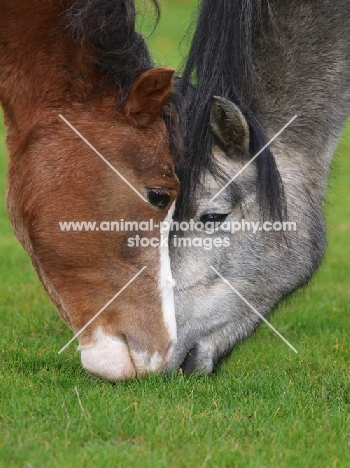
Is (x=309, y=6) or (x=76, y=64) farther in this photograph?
(x=309, y=6)

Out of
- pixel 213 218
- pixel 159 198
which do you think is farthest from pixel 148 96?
pixel 213 218

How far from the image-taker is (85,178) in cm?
Result: 455

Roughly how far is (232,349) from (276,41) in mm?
2164

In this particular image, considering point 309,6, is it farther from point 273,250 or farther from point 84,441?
point 84,441

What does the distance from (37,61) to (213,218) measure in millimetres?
1535

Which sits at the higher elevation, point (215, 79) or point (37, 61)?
point (37, 61)

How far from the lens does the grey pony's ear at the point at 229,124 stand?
4914 millimetres

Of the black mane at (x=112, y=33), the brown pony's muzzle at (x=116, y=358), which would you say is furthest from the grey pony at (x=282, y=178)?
the black mane at (x=112, y=33)

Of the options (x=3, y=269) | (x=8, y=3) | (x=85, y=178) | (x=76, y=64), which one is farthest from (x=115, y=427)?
(x=3, y=269)

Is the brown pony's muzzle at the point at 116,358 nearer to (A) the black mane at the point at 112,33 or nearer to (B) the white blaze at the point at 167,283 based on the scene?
(B) the white blaze at the point at 167,283

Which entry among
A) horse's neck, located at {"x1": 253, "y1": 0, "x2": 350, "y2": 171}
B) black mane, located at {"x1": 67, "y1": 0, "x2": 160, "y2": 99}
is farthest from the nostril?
horse's neck, located at {"x1": 253, "y1": 0, "x2": 350, "y2": 171}

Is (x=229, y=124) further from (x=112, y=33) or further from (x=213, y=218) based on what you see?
(x=112, y=33)

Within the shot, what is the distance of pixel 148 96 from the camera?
14.9 feet

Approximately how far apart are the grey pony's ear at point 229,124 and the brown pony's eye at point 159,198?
0.67 meters
